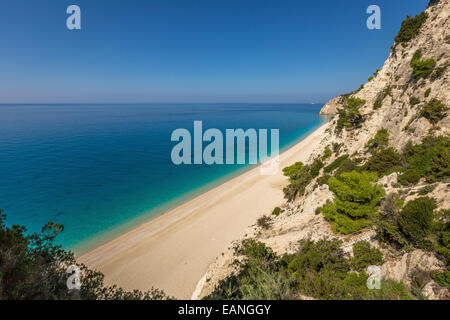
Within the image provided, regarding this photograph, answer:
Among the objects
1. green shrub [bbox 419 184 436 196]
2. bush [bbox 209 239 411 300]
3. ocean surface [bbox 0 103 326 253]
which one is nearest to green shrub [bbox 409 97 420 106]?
green shrub [bbox 419 184 436 196]

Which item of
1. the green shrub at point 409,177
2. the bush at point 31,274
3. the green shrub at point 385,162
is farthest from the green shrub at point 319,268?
the green shrub at point 385,162

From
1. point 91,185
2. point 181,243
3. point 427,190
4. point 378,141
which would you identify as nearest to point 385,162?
point 378,141

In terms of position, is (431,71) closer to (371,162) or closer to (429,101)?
(429,101)

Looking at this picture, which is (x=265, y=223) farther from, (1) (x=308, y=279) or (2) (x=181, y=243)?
(1) (x=308, y=279)

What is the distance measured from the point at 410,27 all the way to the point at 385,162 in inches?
723

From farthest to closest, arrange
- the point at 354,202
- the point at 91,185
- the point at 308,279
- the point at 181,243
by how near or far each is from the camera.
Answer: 1. the point at 91,185
2. the point at 181,243
3. the point at 354,202
4. the point at 308,279

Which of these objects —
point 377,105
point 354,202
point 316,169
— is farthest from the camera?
point 377,105

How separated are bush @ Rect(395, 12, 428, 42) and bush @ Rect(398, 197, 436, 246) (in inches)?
932

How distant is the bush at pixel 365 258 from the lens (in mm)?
8047

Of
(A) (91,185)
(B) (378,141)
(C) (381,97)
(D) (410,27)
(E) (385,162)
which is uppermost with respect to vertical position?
(D) (410,27)

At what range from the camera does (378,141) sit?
1788cm

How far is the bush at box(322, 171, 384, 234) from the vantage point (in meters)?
10.3

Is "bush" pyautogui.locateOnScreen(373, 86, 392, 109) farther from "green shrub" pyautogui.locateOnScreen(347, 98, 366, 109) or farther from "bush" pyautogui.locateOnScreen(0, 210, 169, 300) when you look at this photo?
"bush" pyautogui.locateOnScreen(0, 210, 169, 300)

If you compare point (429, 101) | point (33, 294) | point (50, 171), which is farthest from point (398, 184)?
point (50, 171)
